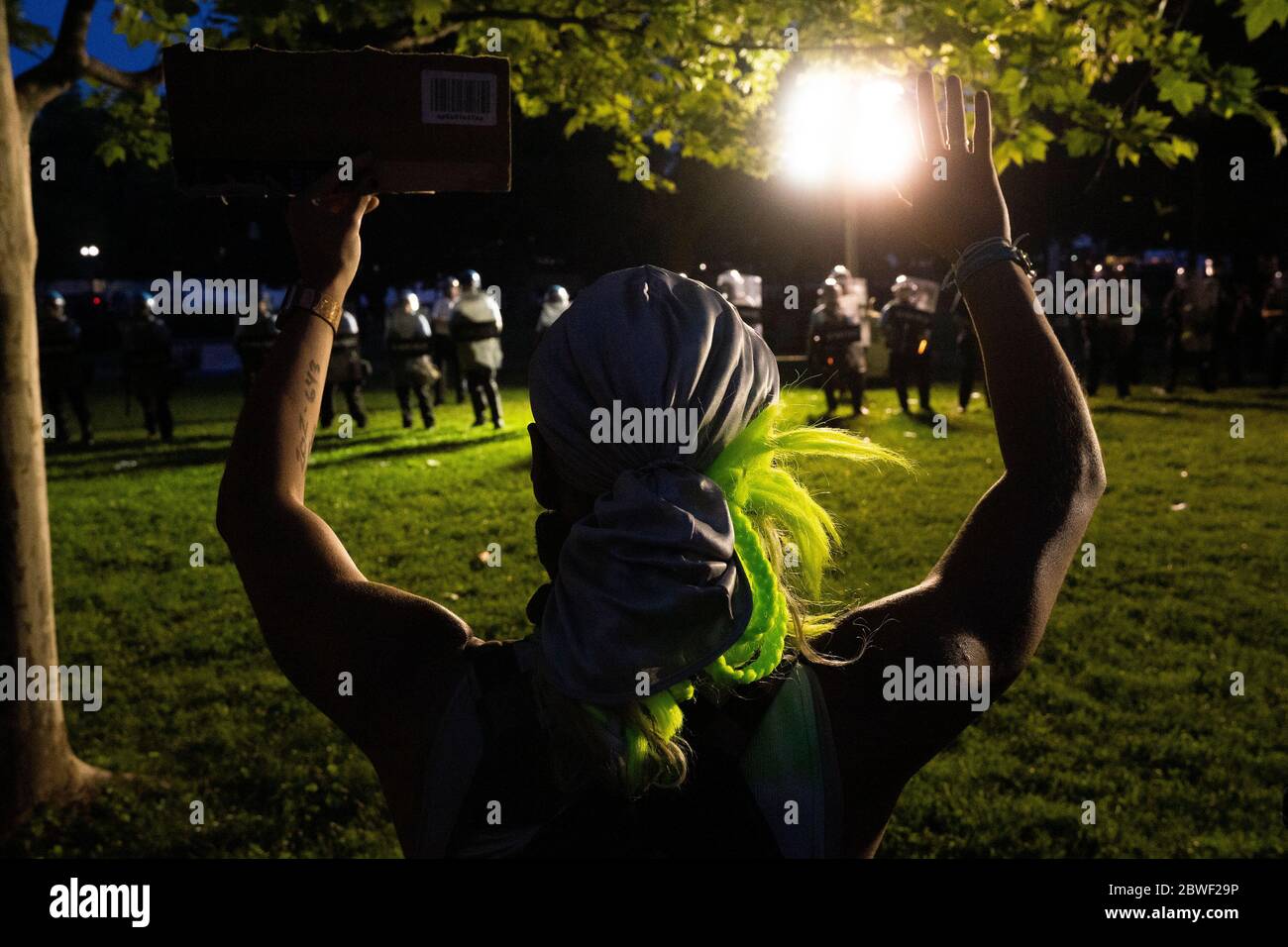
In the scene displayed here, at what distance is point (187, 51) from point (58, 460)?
15595 millimetres

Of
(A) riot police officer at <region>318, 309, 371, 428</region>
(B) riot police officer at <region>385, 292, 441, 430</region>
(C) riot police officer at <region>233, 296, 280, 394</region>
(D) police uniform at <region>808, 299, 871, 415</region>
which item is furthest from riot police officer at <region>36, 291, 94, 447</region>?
(D) police uniform at <region>808, 299, 871, 415</region>

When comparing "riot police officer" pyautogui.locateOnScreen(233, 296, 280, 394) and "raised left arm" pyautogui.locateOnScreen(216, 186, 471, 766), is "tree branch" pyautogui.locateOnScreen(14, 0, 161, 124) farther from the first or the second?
"riot police officer" pyautogui.locateOnScreen(233, 296, 280, 394)

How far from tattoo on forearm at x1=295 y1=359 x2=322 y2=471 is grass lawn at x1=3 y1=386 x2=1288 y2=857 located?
3.67 feet

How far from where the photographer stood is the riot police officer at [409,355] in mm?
17109

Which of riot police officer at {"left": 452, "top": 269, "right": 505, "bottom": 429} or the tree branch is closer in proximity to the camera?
the tree branch

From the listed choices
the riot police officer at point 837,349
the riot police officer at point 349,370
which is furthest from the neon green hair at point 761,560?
the riot police officer at point 349,370

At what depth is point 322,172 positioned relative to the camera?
176 centimetres

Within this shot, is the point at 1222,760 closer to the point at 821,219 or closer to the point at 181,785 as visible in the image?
the point at 181,785

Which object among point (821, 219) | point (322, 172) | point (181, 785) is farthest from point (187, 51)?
point (821, 219)

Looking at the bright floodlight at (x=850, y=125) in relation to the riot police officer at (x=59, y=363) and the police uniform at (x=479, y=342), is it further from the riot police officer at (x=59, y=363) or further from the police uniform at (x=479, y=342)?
the riot police officer at (x=59, y=363)

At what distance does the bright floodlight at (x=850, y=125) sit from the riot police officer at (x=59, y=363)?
37.4 ft

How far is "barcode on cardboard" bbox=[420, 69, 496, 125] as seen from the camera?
1729 millimetres
